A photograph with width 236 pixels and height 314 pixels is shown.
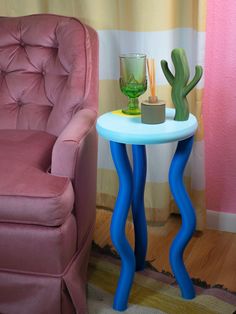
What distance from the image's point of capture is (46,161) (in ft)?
4.98

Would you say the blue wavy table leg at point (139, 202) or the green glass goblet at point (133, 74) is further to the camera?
the blue wavy table leg at point (139, 202)

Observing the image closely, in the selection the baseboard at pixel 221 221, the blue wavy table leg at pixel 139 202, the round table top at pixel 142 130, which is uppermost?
the round table top at pixel 142 130

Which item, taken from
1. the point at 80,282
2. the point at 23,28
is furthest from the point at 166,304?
the point at 23,28

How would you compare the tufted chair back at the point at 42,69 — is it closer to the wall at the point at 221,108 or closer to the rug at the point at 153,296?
the wall at the point at 221,108

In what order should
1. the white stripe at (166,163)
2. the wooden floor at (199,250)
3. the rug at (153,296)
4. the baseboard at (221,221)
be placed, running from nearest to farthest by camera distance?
the rug at (153,296) → the wooden floor at (199,250) → the white stripe at (166,163) → the baseboard at (221,221)

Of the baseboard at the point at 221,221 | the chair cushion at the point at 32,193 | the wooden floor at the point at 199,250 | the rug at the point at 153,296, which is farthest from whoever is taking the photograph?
the baseboard at the point at 221,221

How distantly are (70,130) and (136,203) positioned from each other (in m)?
0.38

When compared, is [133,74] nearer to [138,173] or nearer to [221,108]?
[138,173]

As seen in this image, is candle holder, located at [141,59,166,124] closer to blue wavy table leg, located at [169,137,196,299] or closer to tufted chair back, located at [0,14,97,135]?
blue wavy table leg, located at [169,137,196,299]

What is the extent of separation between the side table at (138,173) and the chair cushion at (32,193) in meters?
0.17

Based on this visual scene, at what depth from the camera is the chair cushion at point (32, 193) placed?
128 centimetres

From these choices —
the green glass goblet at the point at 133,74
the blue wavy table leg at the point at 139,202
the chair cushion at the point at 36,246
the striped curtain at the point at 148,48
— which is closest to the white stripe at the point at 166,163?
the striped curtain at the point at 148,48

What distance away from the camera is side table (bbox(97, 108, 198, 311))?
132 centimetres

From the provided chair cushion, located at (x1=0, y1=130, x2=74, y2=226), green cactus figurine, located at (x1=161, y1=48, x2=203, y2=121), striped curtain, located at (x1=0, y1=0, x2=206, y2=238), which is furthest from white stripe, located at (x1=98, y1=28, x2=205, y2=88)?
chair cushion, located at (x1=0, y1=130, x2=74, y2=226)
